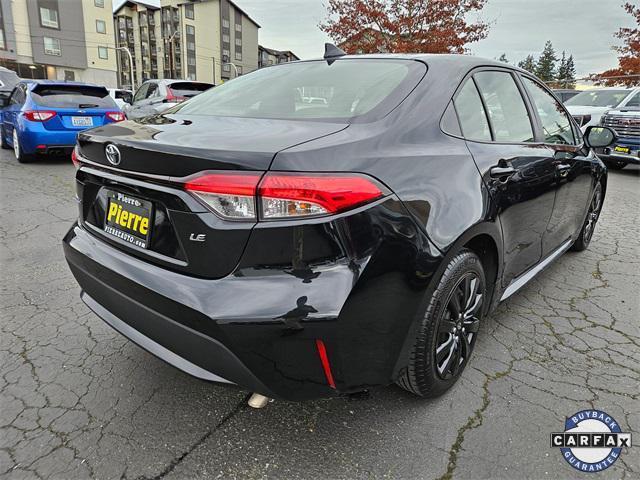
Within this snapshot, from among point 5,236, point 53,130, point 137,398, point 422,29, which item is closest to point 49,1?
point 422,29

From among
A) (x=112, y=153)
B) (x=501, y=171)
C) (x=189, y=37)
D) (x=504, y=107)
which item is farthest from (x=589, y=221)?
(x=189, y=37)

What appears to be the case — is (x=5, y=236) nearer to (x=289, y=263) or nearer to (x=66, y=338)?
(x=66, y=338)

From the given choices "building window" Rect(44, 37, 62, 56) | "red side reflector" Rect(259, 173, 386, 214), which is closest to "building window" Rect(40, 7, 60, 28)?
"building window" Rect(44, 37, 62, 56)

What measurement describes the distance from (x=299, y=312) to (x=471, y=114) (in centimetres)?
143

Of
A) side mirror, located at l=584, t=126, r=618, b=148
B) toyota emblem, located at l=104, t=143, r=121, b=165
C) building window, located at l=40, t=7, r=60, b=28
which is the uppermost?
building window, located at l=40, t=7, r=60, b=28

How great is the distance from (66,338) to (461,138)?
246 centimetres

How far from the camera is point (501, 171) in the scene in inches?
88.0

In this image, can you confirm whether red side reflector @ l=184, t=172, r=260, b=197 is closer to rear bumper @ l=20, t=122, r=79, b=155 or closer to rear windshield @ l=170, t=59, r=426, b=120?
rear windshield @ l=170, t=59, r=426, b=120

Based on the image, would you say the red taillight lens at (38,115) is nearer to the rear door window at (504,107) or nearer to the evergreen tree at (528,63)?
the rear door window at (504,107)

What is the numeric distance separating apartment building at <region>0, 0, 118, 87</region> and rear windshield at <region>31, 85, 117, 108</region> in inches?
1681

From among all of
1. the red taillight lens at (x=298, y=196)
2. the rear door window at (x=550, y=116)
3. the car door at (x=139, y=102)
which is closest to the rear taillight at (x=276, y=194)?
the red taillight lens at (x=298, y=196)

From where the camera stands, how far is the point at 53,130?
744 cm

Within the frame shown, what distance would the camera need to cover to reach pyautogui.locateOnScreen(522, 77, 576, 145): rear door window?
2.98 meters

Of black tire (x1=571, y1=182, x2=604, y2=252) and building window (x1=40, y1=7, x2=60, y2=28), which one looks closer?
black tire (x1=571, y1=182, x2=604, y2=252)
